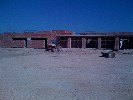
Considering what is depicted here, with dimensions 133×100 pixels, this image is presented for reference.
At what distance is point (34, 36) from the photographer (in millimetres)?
54719

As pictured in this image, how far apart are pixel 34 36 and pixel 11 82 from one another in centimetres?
4347

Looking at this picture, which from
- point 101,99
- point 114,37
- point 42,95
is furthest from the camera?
point 114,37

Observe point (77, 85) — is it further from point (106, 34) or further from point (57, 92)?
point (106, 34)

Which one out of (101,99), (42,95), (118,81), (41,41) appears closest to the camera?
(101,99)

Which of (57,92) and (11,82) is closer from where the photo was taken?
(57,92)

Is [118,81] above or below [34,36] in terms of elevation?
below

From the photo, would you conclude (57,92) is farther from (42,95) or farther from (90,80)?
(90,80)

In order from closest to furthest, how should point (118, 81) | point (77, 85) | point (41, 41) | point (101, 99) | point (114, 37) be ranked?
point (101, 99) → point (77, 85) → point (118, 81) → point (114, 37) → point (41, 41)

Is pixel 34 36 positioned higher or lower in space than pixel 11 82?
higher

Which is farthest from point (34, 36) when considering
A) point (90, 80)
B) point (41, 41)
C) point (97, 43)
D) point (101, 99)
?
point (101, 99)

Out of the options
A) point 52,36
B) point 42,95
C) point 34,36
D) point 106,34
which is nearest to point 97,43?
point 106,34

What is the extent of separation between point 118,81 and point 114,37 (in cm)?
3981

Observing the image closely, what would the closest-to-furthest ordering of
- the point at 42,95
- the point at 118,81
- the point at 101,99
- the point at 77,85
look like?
1. the point at 101,99
2. the point at 42,95
3. the point at 77,85
4. the point at 118,81

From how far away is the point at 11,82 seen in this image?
11.8 m
